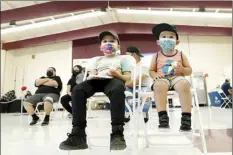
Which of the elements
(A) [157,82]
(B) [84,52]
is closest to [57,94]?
(A) [157,82]

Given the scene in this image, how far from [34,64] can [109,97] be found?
8.97 m

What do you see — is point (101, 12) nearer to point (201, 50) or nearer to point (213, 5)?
point (213, 5)

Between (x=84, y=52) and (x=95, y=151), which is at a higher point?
(x=84, y=52)

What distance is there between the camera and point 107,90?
1378 mm

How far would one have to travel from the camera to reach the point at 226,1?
19.3 ft

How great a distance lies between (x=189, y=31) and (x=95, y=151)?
7.50m

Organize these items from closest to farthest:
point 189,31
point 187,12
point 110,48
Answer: point 110,48 → point 187,12 → point 189,31

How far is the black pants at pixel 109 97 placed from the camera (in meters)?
1.30

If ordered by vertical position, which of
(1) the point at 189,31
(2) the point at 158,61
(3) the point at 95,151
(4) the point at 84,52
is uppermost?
(1) the point at 189,31

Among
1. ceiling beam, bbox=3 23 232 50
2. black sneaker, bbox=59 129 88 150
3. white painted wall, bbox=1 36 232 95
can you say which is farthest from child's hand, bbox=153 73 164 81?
white painted wall, bbox=1 36 232 95

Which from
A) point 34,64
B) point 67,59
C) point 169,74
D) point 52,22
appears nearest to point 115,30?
point 52,22

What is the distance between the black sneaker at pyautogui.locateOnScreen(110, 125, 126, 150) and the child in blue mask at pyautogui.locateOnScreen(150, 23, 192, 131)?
0.28 metres

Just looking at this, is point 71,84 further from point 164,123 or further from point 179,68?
point 164,123

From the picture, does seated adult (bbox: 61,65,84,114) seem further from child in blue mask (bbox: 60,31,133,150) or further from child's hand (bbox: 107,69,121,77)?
child's hand (bbox: 107,69,121,77)
